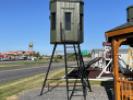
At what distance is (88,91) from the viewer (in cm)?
1895

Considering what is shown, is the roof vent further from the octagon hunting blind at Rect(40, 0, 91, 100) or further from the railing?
the railing

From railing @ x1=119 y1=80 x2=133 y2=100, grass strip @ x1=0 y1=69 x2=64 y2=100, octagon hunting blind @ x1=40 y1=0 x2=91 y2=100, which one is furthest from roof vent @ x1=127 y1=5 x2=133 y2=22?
grass strip @ x1=0 y1=69 x2=64 y2=100

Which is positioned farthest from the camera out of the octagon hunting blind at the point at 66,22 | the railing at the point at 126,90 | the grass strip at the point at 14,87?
the grass strip at the point at 14,87

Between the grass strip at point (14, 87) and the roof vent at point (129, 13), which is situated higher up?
the roof vent at point (129, 13)

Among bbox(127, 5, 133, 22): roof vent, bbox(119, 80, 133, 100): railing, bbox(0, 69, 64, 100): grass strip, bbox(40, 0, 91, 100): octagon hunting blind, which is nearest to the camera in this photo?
bbox(119, 80, 133, 100): railing

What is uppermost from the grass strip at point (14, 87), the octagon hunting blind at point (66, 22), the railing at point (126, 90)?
the octagon hunting blind at point (66, 22)

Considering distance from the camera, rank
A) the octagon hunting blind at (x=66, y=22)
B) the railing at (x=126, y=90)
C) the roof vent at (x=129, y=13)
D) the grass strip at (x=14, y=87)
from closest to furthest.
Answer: the railing at (x=126, y=90) < the roof vent at (x=129, y=13) < the octagon hunting blind at (x=66, y=22) < the grass strip at (x=14, y=87)

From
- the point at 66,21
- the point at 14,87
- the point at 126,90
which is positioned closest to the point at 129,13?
the point at 66,21

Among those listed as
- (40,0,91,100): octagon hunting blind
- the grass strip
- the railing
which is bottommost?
the grass strip

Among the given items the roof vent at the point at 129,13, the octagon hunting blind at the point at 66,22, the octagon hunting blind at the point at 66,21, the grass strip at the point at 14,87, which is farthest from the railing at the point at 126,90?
the grass strip at the point at 14,87

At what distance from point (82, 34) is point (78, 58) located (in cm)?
147

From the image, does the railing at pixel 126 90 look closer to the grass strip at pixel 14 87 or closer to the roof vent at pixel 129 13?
the roof vent at pixel 129 13

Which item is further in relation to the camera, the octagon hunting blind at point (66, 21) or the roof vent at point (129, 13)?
the octagon hunting blind at point (66, 21)

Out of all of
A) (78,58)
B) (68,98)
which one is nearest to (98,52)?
(78,58)
